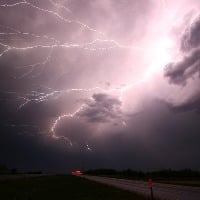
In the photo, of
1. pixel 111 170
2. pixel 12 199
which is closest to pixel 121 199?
pixel 12 199

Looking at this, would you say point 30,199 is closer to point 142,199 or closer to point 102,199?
point 102,199

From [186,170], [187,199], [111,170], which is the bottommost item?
[187,199]

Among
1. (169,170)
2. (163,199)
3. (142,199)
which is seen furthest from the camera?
(169,170)

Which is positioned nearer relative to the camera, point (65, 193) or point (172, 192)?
point (172, 192)

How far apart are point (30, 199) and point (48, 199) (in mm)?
1220

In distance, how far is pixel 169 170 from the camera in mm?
90125

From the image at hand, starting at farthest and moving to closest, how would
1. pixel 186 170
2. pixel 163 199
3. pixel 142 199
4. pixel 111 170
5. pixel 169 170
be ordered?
pixel 111 170 → pixel 169 170 → pixel 186 170 → pixel 142 199 → pixel 163 199

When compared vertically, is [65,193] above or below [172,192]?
above

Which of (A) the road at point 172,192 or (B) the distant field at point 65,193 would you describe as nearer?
(A) the road at point 172,192

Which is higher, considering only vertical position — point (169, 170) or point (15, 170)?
point (15, 170)

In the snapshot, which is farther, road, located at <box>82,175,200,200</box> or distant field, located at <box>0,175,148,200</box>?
distant field, located at <box>0,175,148,200</box>

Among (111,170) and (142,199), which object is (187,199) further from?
(111,170)

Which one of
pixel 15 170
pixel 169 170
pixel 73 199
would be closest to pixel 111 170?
pixel 15 170

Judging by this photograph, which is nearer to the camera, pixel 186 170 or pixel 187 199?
pixel 187 199
